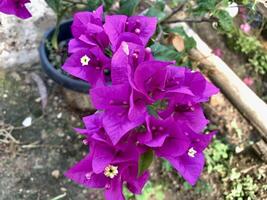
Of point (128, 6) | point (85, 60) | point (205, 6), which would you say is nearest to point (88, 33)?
point (85, 60)

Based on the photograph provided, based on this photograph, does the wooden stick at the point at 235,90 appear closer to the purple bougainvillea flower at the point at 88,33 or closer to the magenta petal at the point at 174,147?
the purple bougainvillea flower at the point at 88,33

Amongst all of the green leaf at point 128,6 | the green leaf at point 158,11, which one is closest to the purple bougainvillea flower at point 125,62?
the green leaf at point 128,6

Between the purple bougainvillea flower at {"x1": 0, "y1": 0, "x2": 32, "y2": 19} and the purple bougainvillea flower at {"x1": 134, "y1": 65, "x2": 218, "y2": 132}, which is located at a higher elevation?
the purple bougainvillea flower at {"x1": 134, "y1": 65, "x2": 218, "y2": 132}

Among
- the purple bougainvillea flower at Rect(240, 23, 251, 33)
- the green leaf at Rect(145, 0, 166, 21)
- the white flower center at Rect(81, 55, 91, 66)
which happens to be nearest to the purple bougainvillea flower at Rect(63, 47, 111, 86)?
the white flower center at Rect(81, 55, 91, 66)

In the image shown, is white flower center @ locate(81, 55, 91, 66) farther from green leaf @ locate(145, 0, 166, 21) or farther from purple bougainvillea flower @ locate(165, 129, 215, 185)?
green leaf @ locate(145, 0, 166, 21)

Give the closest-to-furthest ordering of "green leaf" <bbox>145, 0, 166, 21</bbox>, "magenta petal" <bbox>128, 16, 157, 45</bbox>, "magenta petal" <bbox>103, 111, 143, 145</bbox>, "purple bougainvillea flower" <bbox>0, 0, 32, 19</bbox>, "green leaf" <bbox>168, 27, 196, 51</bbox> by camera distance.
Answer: "magenta petal" <bbox>103, 111, 143, 145</bbox>, "magenta petal" <bbox>128, 16, 157, 45</bbox>, "purple bougainvillea flower" <bbox>0, 0, 32, 19</bbox>, "green leaf" <bbox>145, 0, 166, 21</bbox>, "green leaf" <bbox>168, 27, 196, 51</bbox>

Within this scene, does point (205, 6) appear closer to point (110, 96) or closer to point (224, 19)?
point (224, 19)
